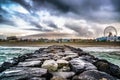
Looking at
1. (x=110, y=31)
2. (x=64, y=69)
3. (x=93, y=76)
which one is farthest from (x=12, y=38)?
(x=93, y=76)

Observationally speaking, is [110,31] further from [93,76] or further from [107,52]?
[93,76]

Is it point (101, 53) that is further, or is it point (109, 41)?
point (101, 53)

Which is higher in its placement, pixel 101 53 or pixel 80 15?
pixel 80 15

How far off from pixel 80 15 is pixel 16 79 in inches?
87.7

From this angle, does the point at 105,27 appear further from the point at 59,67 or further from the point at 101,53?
the point at 59,67

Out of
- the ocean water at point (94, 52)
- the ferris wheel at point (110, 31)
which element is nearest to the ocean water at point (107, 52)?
the ocean water at point (94, 52)

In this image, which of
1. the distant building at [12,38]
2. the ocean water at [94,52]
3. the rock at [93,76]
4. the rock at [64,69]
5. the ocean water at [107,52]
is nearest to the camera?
the rock at [93,76]

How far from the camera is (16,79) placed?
1.46m

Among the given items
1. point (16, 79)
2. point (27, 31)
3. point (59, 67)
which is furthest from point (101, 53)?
point (16, 79)

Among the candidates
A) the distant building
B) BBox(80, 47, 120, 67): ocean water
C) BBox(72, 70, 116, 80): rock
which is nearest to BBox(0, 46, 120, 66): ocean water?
BBox(80, 47, 120, 67): ocean water

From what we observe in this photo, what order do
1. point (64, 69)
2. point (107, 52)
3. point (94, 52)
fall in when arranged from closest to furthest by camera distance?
point (64, 69)
point (107, 52)
point (94, 52)

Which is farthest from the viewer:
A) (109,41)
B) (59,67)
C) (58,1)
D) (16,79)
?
(109,41)

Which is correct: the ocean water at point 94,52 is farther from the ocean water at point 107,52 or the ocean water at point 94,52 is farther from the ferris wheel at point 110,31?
the ferris wheel at point 110,31

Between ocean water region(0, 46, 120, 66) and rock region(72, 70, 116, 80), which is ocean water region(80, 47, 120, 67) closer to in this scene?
ocean water region(0, 46, 120, 66)
